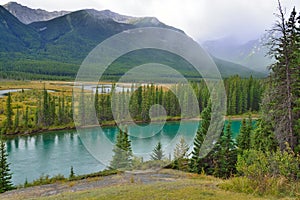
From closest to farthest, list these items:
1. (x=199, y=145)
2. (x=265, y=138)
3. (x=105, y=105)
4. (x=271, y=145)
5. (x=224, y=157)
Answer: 1. (x=271, y=145)
2. (x=265, y=138)
3. (x=224, y=157)
4. (x=199, y=145)
5. (x=105, y=105)

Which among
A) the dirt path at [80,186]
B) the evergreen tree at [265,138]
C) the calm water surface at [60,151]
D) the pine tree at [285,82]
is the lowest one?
the calm water surface at [60,151]

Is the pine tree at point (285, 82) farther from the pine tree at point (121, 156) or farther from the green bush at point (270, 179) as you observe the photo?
the pine tree at point (121, 156)

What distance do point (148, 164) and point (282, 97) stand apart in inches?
474

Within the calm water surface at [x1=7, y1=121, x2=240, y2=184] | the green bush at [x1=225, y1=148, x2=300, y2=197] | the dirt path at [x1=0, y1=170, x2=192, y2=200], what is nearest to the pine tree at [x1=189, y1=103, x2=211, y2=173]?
the dirt path at [x1=0, y1=170, x2=192, y2=200]

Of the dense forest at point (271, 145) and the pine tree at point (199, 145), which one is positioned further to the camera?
the pine tree at point (199, 145)

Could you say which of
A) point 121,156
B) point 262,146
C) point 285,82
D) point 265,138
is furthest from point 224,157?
point 285,82

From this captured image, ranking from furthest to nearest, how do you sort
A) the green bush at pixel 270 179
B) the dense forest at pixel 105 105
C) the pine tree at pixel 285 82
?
the dense forest at pixel 105 105, the pine tree at pixel 285 82, the green bush at pixel 270 179

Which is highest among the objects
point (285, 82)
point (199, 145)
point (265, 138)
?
point (285, 82)

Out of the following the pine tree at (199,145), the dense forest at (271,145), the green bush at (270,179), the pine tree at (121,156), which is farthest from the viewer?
Result: the pine tree at (199,145)

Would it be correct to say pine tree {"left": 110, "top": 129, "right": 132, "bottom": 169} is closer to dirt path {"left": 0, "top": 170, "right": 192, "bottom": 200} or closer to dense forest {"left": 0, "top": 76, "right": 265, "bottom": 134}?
dirt path {"left": 0, "top": 170, "right": 192, "bottom": 200}

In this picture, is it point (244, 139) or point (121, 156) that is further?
point (244, 139)

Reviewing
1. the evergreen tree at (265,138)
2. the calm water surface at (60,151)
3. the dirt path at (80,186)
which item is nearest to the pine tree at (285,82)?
the evergreen tree at (265,138)

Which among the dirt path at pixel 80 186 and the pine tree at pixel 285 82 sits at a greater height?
the pine tree at pixel 285 82

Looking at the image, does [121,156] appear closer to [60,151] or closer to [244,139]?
[244,139]
